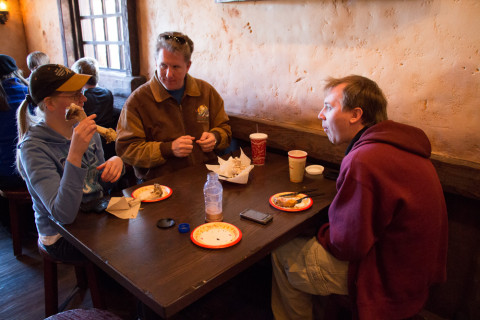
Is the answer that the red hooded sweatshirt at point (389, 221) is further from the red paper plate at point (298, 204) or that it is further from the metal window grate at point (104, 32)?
the metal window grate at point (104, 32)

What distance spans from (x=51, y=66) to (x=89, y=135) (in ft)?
1.47

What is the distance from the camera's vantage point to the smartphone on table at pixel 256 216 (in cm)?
165

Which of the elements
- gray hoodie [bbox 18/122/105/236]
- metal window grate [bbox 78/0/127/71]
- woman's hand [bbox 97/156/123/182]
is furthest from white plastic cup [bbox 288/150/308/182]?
metal window grate [bbox 78/0/127/71]

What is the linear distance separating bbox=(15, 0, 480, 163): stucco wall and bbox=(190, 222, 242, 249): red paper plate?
1280mm

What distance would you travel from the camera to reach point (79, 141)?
1.70 m

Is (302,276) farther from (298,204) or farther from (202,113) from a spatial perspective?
(202,113)

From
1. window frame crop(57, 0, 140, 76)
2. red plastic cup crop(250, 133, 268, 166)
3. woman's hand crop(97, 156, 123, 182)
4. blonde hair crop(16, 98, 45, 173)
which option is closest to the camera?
blonde hair crop(16, 98, 45, 173)

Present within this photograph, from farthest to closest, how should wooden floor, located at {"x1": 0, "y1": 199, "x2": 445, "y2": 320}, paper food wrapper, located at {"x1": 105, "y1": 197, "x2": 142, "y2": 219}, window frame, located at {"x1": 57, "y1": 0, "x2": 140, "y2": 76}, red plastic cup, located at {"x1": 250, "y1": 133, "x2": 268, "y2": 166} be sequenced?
1. window frame, located at {"x1": 57, "y1": 0, "x2": 140, "y2": 76}
2. wooden floor, located at {"x1": 0, "y1": 199, "x2": 445, "y2": 320}
3. red plastic cup, located at {"x1": 250, "y1": 133, "x2": 268, "y2": 166}
4. paper food wrapper, located at {"x1": 105, "y1": 197, "x2": 142, "y2": 219}

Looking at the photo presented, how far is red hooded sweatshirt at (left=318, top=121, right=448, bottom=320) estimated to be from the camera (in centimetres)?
149

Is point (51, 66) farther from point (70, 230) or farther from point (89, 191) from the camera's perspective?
point (70, 230)

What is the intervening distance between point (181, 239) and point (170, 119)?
1228 mm

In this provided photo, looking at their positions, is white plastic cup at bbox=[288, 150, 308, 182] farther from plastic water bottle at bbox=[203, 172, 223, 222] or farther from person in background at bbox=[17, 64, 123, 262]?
person in background at bbox=[17, 64, 123, 262]

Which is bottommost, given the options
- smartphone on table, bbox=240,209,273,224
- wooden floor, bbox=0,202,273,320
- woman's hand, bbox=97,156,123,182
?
wooden floor, bbox=0,202,273,320

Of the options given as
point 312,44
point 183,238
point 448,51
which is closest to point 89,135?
point 183,238
